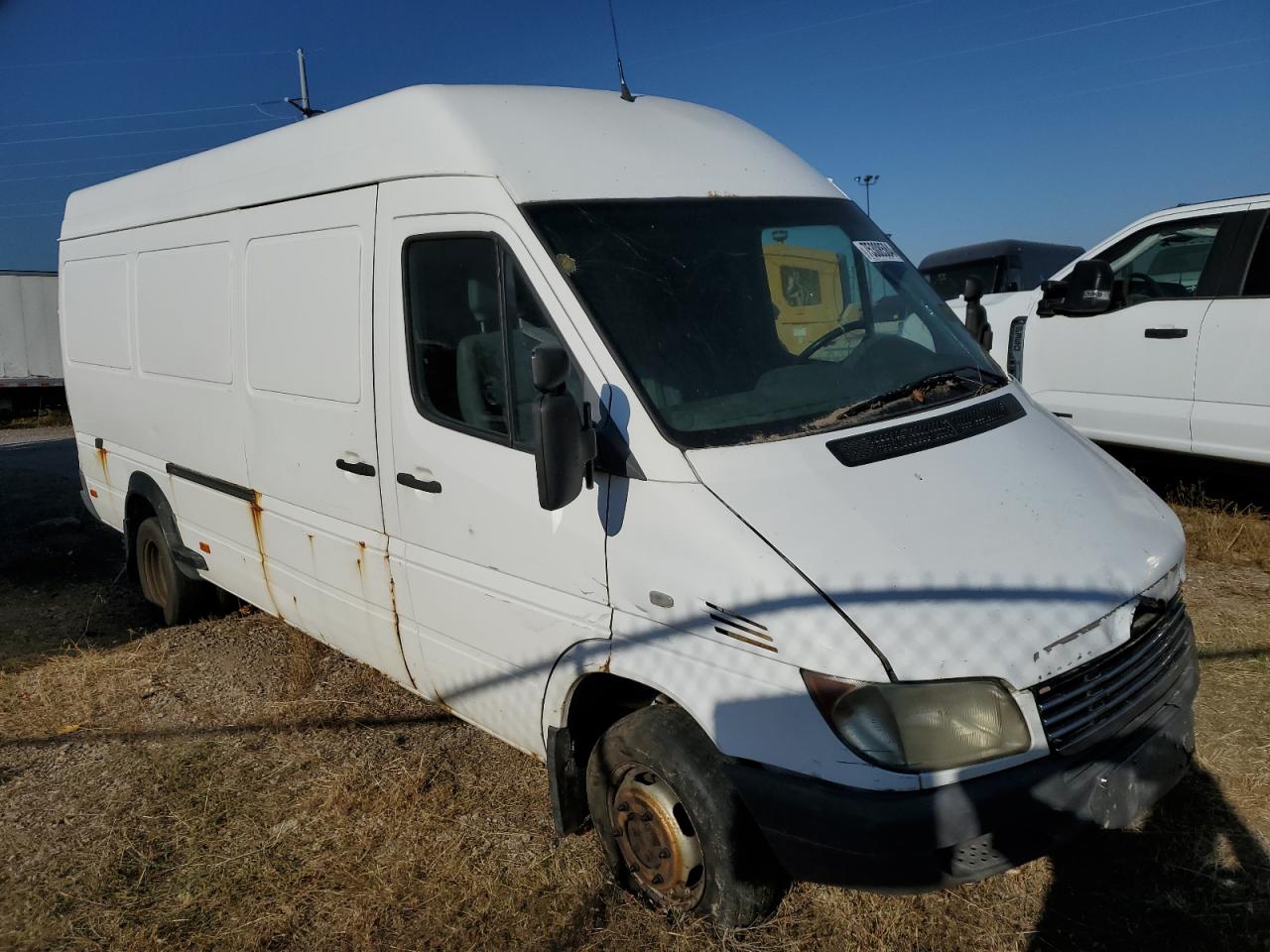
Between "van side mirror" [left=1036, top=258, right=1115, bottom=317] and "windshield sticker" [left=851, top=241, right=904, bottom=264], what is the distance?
285cm

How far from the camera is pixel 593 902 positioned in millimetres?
3137

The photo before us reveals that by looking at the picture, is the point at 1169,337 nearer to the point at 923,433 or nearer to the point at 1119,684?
the point at 923,433

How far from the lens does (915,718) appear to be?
240 centimetres

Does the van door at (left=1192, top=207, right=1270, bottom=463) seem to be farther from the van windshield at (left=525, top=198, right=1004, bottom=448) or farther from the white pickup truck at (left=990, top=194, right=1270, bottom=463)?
the van windshield at (left=525, top=198, right=1004, bottom=448)

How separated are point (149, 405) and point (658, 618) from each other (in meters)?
3.79

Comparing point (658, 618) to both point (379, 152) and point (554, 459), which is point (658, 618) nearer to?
point (554, 459)

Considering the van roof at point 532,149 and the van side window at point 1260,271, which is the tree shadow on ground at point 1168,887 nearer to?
the van roof at point 532,149

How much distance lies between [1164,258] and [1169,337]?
0.74 m

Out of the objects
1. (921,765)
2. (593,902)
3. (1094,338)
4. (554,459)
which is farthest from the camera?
(1094,338)

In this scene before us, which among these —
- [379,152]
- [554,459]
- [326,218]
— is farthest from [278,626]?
[554,459]

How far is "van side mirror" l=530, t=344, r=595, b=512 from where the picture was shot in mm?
2611

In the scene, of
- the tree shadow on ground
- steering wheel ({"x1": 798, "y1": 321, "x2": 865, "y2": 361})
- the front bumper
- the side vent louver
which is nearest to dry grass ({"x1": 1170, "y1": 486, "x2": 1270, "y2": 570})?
the tree shadow on ground

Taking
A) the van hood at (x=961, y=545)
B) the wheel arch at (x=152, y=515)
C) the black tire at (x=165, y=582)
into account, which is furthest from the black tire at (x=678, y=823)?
the black tire at (x=165, y=582)

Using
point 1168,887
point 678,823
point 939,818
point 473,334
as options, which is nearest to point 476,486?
point 473,334
